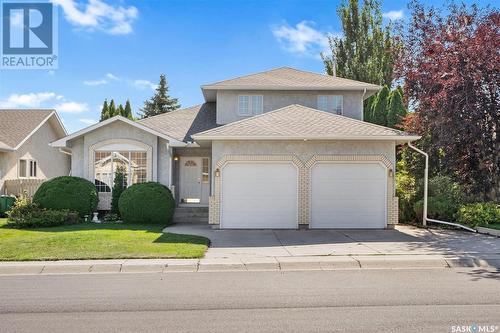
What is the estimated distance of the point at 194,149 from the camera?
18594 mm

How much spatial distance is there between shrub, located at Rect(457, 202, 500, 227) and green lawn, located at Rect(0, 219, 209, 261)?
29.9 feet

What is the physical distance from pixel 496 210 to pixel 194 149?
11770 millimetres

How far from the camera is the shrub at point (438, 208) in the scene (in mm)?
15484

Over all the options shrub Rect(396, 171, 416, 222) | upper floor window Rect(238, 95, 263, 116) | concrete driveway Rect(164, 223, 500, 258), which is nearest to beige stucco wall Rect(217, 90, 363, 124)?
upper floor window Rect(238, 95, 263, 116)

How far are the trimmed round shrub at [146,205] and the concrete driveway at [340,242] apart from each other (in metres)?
0.93

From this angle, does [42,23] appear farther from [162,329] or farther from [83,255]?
[162,329]

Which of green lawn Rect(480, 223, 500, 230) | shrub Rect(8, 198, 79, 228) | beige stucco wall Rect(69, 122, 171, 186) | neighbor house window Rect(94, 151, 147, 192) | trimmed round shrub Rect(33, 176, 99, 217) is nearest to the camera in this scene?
green lawn Rect(480, 223, 500, 230)

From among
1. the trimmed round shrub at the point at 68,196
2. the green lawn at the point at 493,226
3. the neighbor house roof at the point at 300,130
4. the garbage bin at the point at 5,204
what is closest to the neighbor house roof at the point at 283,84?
the neighbor house roof at the point at 300,130

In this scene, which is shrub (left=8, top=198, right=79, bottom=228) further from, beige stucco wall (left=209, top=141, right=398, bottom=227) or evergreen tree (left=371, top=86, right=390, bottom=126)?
evergreen tree (left=371, top=86, right=390, bottom=126)

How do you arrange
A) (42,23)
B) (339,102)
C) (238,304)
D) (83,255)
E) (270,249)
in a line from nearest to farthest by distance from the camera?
1. (238,304)
2. (83,255)
3. (270,249)
4. (42,23)
5. (339,102)

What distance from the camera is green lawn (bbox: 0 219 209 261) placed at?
948 cm

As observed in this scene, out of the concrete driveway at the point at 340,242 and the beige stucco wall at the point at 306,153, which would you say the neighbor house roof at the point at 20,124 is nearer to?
the concrete driveway at the point at 340,242

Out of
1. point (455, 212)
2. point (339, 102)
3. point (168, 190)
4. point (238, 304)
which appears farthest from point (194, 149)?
point (238, 304)

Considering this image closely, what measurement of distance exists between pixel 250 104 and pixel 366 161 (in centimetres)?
744
